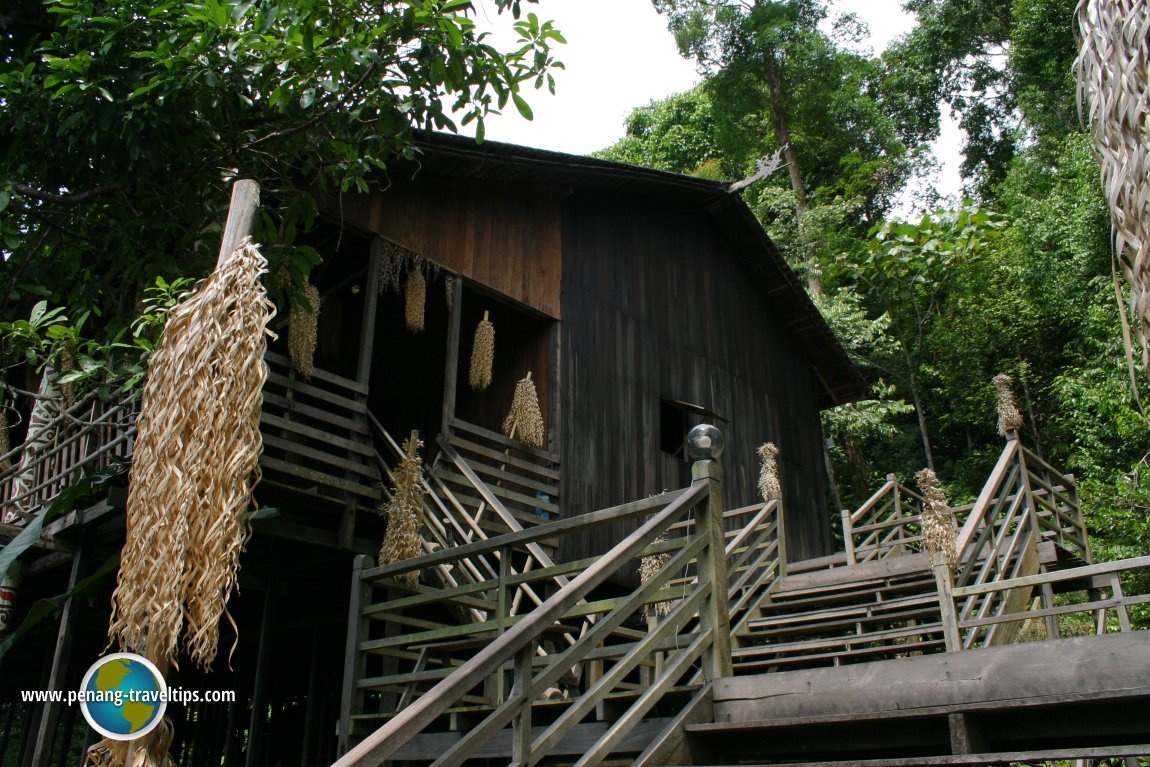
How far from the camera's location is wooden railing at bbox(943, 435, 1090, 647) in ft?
23.9

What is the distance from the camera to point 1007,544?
368 inches

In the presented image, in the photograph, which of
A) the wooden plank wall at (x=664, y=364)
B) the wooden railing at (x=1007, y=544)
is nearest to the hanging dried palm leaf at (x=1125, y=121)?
the wooden railing at (x=1007, y=544)

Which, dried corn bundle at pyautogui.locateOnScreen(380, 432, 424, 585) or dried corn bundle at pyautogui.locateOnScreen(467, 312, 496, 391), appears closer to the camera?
dried corn bundle at pyautogui.locateOnScreen(380, 432, 424, 585)

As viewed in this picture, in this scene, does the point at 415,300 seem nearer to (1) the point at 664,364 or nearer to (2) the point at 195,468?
(1) the point at 664,364

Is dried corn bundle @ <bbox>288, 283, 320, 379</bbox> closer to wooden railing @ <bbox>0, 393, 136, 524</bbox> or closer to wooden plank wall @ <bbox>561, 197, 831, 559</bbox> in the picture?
wooden railing @ <bbox>0, 393, 136, 524</bbox>

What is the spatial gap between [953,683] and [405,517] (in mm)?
4624

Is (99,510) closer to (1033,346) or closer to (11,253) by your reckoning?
(11,253)

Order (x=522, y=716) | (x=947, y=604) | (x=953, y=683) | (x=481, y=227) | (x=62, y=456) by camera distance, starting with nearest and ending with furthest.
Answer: (x=522, y=716) < (x=953, y=683) < (x=947, y=604) < (x=62, y=456) < (x=481, y=227)

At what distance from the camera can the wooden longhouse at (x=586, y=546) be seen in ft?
13.3

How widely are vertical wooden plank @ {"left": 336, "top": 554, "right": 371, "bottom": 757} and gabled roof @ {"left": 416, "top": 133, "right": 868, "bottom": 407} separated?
4.27 m

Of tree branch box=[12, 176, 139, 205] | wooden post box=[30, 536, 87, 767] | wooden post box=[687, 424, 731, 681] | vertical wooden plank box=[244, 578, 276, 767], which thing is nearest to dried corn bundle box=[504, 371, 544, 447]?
vertical wooden plank box=[244, 578, 276, 767]

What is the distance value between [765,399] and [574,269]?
4347 millimetres

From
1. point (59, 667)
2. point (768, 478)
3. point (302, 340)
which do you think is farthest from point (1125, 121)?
point (768, 478)

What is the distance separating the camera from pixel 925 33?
3175cm
